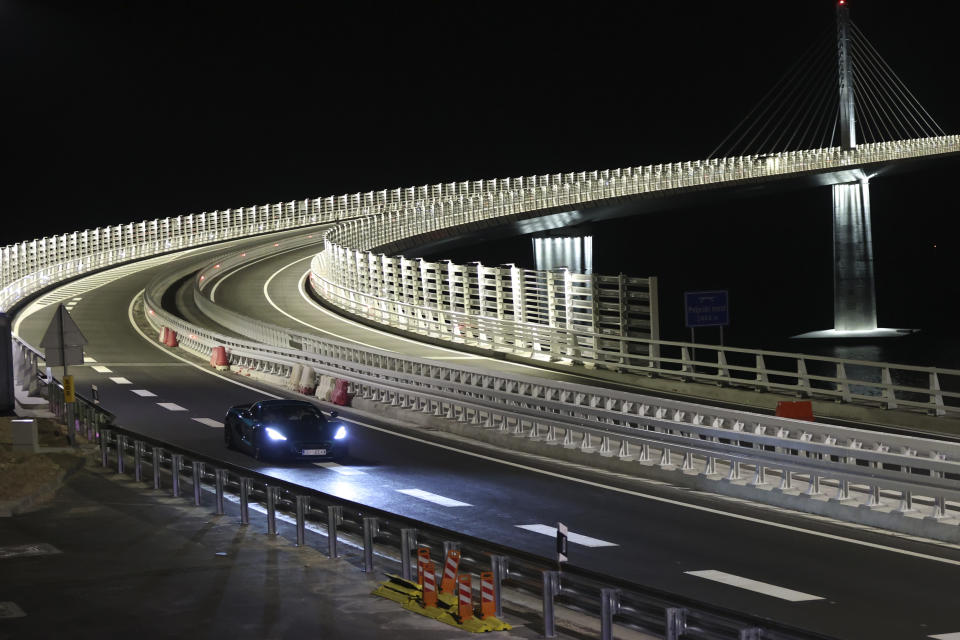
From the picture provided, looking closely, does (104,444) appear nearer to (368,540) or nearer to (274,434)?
(274,434)

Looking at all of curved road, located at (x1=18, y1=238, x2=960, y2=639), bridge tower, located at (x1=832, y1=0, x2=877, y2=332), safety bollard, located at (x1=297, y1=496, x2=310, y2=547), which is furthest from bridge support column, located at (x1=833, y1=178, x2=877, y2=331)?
safety bollard, located at (x1=297, y1=496, x2=310, y2=547)

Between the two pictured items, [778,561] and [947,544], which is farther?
[947,544]

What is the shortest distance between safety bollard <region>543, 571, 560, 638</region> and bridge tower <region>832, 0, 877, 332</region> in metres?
83.8

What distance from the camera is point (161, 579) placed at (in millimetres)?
13930

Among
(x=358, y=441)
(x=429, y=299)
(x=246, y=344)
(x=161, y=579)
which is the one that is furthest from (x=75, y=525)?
(x=429, y=299)

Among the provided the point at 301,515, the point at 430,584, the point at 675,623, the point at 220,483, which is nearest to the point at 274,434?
the point at 220,483

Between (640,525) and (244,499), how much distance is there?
189 inches

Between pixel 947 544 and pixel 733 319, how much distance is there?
105127 mm

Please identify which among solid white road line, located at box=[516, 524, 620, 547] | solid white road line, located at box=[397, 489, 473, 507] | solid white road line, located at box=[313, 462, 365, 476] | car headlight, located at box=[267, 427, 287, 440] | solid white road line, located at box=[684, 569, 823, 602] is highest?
car headlight, located at box=[267, 427, 287, 440]

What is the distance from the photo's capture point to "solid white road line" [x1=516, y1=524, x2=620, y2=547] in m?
16.0

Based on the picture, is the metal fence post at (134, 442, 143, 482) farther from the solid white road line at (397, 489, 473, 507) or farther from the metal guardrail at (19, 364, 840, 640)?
the solid white road line at (397, 489, 473, 507)

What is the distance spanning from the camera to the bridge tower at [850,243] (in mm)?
92562

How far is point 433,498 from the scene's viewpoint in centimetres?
1967

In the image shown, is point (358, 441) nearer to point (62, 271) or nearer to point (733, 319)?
point (62, 271)
